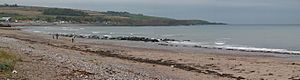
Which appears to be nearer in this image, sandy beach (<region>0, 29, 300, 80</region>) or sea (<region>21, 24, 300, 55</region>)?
sandy beach (<region>0, 29, 300, 80</region>)

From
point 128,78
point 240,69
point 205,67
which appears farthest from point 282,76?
point 128,78

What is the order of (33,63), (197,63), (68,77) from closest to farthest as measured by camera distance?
(68,77), (33,63), (197,63)

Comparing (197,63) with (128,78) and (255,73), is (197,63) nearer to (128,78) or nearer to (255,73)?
(255,73)

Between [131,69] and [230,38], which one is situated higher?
[131,69]

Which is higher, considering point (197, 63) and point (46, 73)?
point (46, 73)

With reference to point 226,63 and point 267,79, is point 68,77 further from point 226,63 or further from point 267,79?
point 226,63

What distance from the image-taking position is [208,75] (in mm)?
25828

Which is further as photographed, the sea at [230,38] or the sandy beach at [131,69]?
the sea at [230,38]

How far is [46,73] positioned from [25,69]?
87cm

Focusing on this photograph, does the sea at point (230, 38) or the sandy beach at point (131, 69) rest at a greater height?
the sandy beach at point (131, 69)

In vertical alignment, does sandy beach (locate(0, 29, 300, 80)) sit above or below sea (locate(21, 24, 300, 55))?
above

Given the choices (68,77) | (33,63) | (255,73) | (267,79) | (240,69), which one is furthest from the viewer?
(240,69)

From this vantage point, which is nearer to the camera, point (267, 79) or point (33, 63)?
point (33, 63)

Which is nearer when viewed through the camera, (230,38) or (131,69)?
(131,69)
